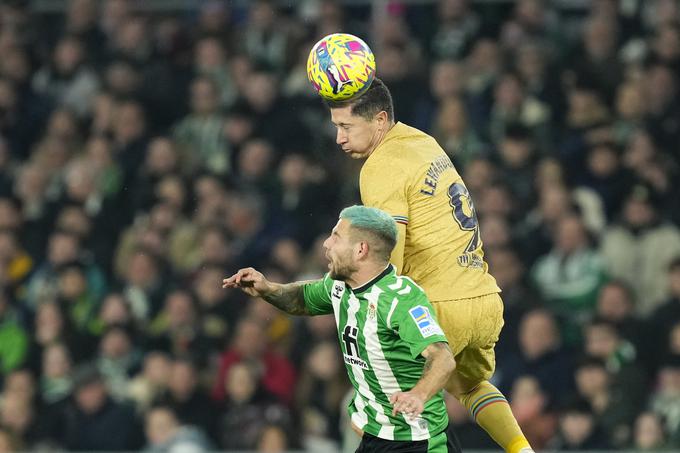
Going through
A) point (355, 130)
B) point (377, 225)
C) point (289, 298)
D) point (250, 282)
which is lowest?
point (289, 298)

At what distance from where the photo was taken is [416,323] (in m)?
5.59

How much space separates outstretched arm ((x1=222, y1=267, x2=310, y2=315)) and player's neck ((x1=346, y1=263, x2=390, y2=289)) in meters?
0.53

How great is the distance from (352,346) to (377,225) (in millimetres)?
553

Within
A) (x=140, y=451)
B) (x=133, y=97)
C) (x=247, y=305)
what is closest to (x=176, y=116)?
(x=133, y=97)

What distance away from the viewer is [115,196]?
12.8 metres

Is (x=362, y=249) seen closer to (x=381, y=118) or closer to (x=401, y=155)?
(x=401, y=155)

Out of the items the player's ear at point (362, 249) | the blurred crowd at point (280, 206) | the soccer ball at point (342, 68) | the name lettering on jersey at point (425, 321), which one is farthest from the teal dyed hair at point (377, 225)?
the blurred crowd at point (280, 206)

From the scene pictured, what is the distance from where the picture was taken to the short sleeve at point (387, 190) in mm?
5938

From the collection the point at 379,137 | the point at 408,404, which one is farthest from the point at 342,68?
the point at 408,404

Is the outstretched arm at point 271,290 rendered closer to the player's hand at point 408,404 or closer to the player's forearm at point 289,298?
the player's forearm at point 289,298

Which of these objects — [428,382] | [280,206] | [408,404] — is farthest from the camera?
[280,206]

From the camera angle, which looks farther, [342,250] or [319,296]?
[319,296]

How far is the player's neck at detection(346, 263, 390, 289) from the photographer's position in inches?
226

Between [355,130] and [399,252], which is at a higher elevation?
[355,130]
